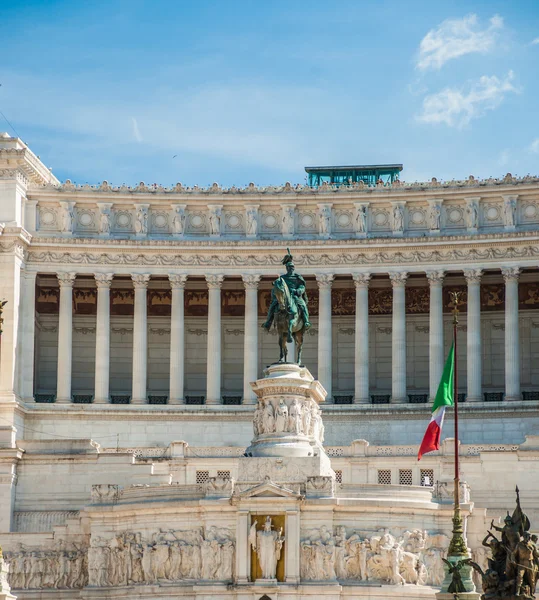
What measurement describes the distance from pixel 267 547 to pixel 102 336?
30.6 metres

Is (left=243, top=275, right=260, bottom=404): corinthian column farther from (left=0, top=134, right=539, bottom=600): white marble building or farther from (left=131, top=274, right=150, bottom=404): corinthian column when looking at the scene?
(left=131, top=274, right=150, bottom=404): corinthian column

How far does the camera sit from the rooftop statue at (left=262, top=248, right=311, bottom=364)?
268 ft

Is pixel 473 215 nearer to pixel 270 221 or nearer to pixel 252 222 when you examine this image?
pixel 270 221

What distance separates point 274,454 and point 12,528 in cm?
1402

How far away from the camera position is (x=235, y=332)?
108 metres

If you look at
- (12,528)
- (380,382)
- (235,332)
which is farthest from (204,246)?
(12,528)

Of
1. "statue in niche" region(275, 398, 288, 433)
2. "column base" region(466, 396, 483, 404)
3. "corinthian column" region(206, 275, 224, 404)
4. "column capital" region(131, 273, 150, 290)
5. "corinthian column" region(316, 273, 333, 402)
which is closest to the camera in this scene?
"statue in niche" region(275, 398, 288, 433)

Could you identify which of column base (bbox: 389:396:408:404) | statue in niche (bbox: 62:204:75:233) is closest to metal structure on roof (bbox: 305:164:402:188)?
statue in niche (bbox: 62:204:75:233)

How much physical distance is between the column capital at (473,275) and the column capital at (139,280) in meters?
17.6

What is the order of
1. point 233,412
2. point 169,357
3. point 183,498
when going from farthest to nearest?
point 169,357 < point 233,412 < point 183,498

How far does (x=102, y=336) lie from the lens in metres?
104

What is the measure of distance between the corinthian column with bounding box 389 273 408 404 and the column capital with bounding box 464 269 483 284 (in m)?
3.42

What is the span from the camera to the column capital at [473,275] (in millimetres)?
102625

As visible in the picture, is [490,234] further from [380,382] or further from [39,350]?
[39,350]
